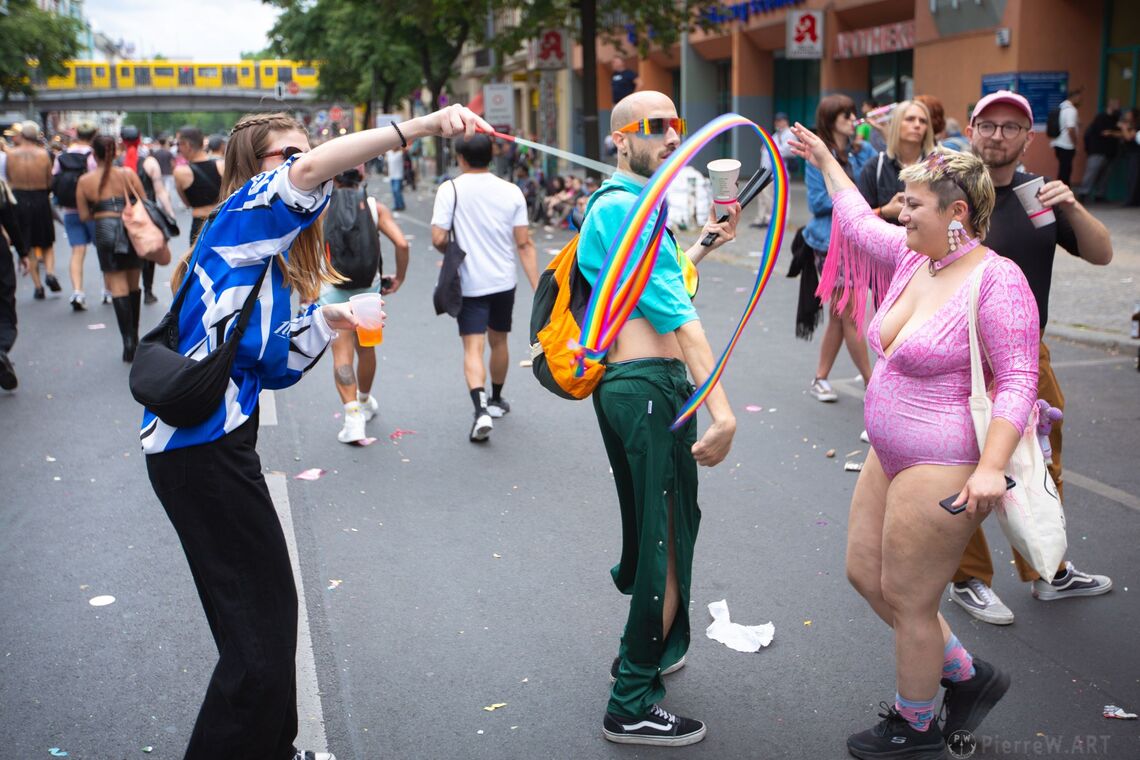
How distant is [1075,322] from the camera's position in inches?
385

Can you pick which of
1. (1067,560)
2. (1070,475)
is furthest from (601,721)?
(1070,475)

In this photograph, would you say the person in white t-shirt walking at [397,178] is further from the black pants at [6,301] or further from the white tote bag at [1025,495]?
the white tote bag at [1025,495]

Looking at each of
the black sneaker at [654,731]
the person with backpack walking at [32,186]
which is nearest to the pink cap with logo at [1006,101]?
the black sneaker at [654,731]

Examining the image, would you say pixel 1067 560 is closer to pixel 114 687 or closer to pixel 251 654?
pixel 251 654

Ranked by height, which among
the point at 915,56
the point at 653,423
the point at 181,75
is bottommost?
the point at 653,423

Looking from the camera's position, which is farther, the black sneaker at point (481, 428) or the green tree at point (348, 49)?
the green tree at point (348, 49)

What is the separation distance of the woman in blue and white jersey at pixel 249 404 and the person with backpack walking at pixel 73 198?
10015 millimetres

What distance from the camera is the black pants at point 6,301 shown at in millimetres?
8359

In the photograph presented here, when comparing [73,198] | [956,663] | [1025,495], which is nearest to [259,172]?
[1025,495]

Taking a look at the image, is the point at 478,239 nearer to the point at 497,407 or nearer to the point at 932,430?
the point at 497,407

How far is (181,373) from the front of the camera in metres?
2.62

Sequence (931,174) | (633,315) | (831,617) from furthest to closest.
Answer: (831,617), (633,315), (931,174)

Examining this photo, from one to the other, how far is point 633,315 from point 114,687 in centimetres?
228

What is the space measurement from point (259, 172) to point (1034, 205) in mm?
2743
